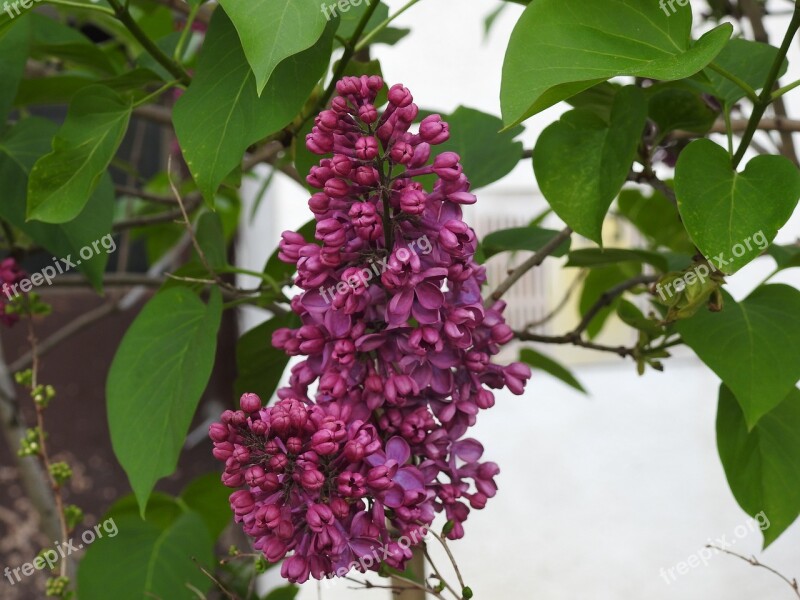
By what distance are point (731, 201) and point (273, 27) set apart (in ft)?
0.54

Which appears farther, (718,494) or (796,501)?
(718,494)

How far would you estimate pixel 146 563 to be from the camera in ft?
1.55

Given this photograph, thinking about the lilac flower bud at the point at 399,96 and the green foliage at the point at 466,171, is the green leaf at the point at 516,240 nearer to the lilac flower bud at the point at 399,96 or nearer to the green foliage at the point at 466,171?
the green foliage at the point at 466,171

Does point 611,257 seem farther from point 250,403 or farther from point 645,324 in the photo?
point 250,403

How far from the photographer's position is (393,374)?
274 mm

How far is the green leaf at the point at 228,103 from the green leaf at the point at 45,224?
12 centimetres

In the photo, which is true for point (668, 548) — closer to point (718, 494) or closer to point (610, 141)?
point (718, 494)

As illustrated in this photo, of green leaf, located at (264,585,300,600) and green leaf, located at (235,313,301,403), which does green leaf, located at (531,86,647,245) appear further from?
green leaf, located at (264,585,300,600)

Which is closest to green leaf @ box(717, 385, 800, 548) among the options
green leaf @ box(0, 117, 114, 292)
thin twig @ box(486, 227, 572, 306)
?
thin twig @ box(486, 227, 572, 306)

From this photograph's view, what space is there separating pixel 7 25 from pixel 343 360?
19 cm

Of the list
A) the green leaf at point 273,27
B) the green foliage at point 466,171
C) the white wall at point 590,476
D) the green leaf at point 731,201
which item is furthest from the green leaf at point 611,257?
the white wall at point 590,476

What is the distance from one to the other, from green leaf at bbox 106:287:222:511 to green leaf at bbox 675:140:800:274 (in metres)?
0.18

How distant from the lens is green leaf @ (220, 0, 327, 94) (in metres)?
0.25

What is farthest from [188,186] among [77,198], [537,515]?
[537,515]
